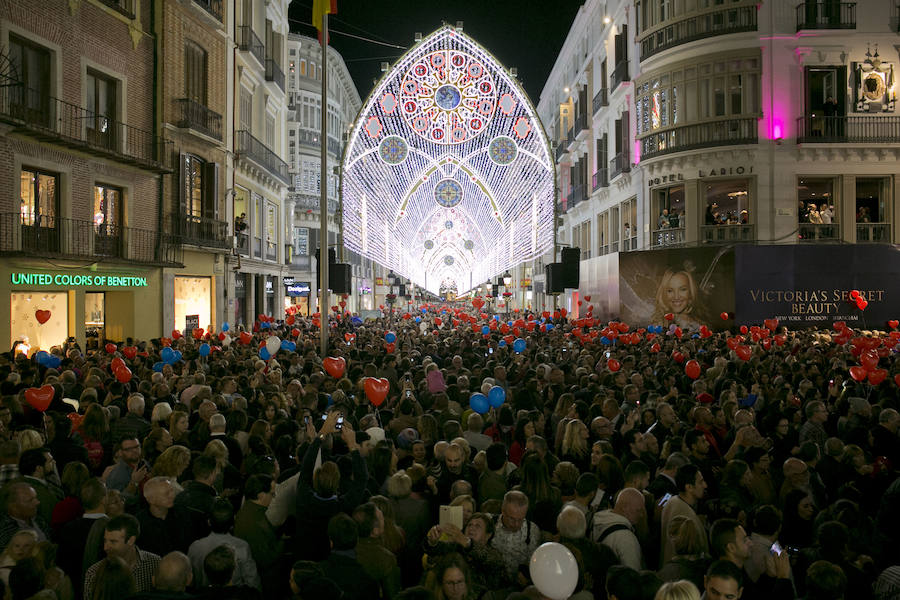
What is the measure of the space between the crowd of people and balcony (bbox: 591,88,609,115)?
30249 mm

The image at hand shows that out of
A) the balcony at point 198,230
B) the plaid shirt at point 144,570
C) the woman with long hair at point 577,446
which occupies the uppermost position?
the balcony at point 198,230

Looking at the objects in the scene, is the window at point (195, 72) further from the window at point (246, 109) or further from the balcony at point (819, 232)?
the balcony at point (819, 232)

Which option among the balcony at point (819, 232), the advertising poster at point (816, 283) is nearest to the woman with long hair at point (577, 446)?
the advertising poster at point (816, 283)

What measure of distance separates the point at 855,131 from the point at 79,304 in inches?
1145

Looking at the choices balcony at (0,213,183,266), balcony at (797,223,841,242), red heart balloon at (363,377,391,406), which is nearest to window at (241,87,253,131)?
balcony at (0,213,183,266)

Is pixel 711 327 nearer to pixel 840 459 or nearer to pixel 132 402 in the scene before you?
pixel 840 459

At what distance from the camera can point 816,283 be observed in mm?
23891

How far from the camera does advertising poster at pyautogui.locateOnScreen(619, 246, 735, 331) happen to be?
2427cm

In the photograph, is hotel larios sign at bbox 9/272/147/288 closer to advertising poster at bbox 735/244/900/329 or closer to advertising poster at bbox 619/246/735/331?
advertising poster at bbox 619/246/735/331

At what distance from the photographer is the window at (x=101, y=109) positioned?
20.8m

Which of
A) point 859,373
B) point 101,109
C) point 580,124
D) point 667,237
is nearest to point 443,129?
point 667,237

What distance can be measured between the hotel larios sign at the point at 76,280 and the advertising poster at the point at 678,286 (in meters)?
17.3

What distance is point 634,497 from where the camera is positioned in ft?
17.7

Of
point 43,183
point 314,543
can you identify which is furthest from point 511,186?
point 314,543
